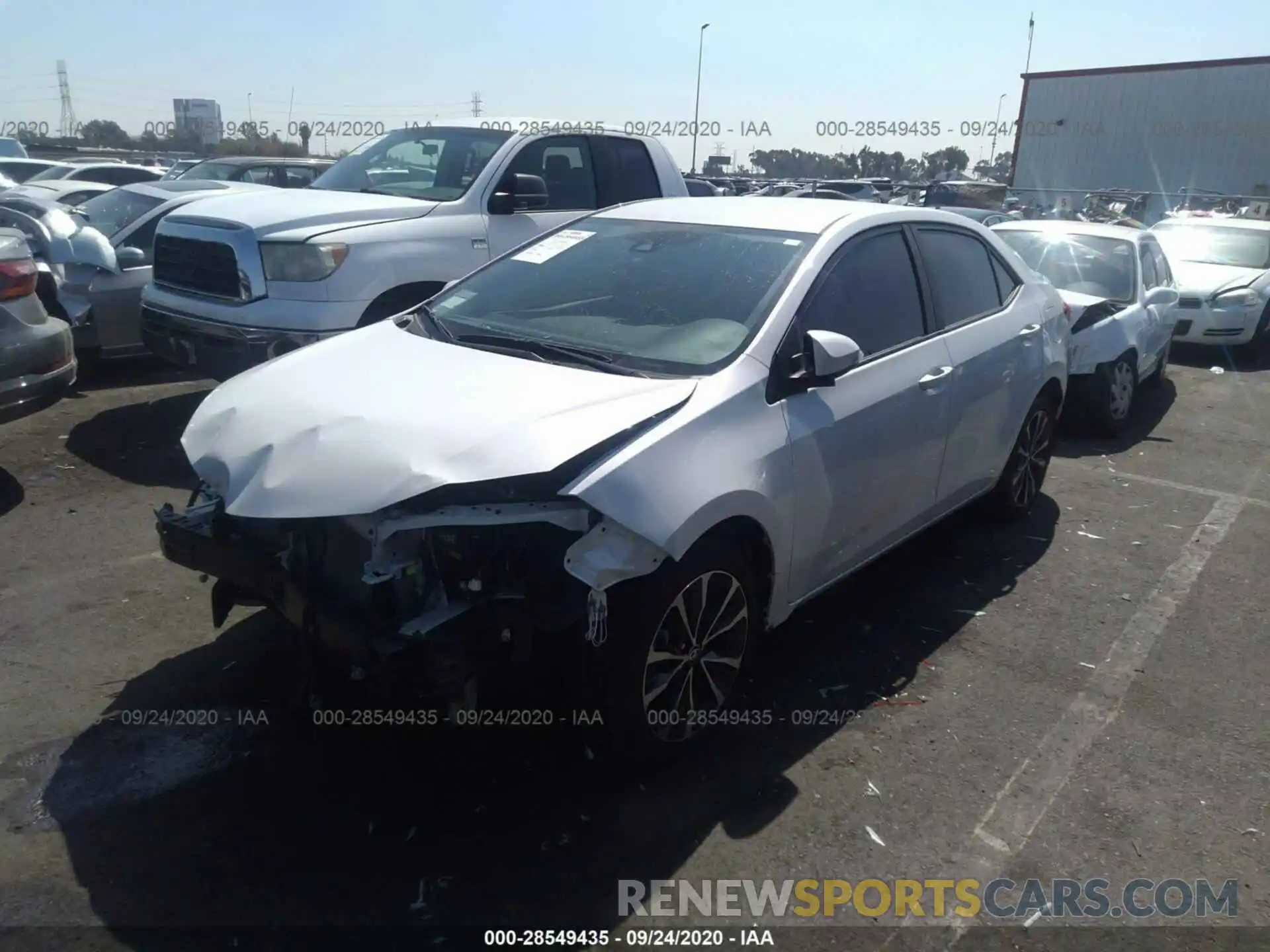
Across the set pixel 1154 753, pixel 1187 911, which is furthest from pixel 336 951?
pixel 1154 753

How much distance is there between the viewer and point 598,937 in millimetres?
2699

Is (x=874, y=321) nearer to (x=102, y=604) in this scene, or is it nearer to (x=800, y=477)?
(x=800, y=477)

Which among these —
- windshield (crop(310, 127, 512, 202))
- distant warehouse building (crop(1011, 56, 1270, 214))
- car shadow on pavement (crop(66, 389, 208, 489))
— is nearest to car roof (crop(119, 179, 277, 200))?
windshield (crop(310, 127, 512, 202))

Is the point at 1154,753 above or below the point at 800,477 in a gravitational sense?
below

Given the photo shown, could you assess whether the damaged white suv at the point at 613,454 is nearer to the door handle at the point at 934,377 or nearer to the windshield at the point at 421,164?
the door handle at the point at 934,377

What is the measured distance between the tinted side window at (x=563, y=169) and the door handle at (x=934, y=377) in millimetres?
3711

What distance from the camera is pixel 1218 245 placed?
13086mm

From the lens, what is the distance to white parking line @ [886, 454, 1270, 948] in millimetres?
3084

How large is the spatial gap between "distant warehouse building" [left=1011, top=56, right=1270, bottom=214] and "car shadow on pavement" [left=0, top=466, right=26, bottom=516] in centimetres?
2894

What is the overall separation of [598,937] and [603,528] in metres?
1.13

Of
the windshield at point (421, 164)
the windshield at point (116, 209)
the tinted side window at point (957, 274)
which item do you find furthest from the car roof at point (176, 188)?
the tinted side window at point (957, 274)

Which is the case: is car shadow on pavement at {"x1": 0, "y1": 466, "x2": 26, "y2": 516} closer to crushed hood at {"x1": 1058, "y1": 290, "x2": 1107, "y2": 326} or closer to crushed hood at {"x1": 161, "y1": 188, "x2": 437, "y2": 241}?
crushed hood at {"x1": 161, "y1": 188, "x2": 437, "y2": 241}

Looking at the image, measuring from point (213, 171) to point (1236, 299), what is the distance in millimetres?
12825

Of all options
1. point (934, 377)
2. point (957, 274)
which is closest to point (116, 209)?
point (957, 274)
